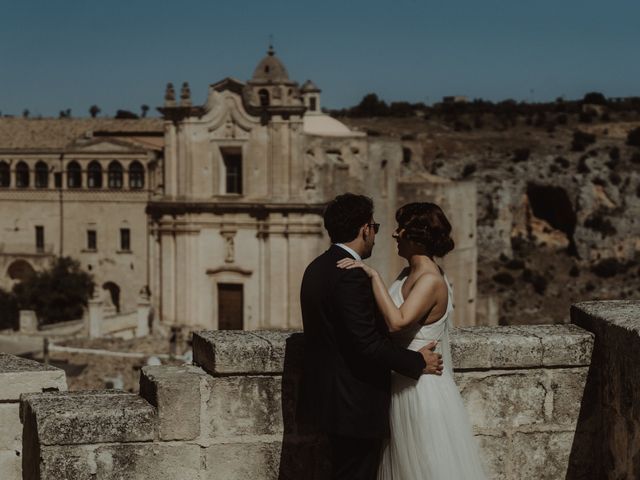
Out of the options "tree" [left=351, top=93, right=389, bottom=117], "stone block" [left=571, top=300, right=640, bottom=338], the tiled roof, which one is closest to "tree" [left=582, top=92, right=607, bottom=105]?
"tree" [left=351, top=93, right=389, bottom=117]

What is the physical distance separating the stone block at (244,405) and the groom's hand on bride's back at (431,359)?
67 cm

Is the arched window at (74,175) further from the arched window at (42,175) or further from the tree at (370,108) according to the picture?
the tree at (370,108)

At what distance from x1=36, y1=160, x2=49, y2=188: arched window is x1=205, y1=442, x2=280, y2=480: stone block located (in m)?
38.7

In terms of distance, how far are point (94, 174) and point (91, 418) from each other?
3786 cm

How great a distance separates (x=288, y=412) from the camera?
4.51 meters

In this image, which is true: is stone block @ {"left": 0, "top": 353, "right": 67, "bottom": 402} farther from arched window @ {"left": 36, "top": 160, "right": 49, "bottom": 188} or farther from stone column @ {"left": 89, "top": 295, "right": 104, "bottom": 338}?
arched window @ {"left": 36, "top": 160, "right": 49, "bottom": 188}

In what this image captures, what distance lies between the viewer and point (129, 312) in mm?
34656

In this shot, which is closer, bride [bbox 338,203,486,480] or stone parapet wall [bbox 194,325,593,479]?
bride [bbox 338,203,486,480]

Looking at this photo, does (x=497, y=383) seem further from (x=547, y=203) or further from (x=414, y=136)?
(x=414, y=136)

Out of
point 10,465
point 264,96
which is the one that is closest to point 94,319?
point 264,96

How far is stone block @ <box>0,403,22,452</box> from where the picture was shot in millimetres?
5074

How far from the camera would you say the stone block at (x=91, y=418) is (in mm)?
4215

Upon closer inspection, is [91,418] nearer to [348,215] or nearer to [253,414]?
[253,414]

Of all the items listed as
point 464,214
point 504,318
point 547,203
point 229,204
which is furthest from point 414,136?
point 229,204
